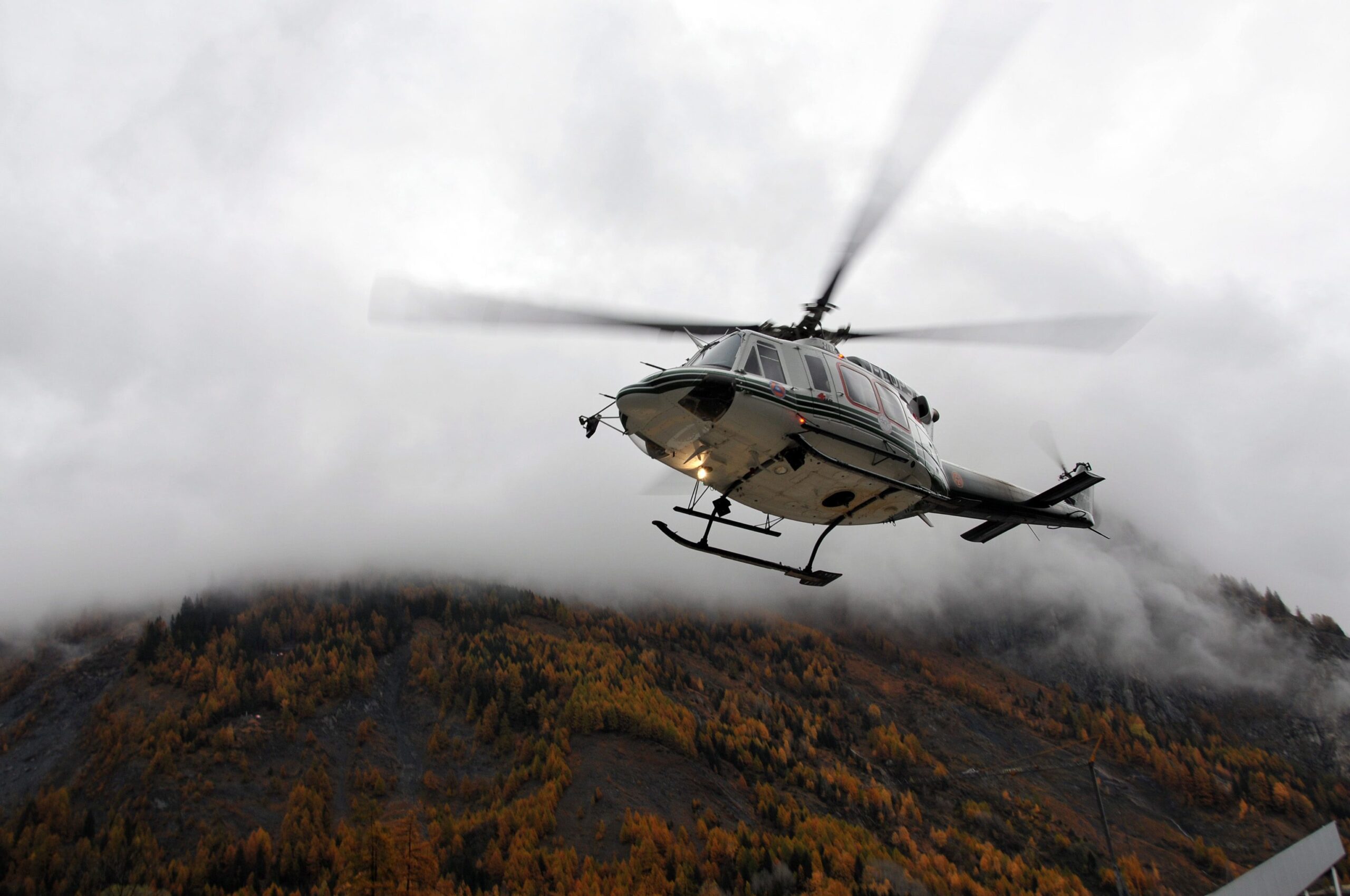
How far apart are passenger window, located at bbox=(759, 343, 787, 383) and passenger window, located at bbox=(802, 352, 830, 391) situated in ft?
2.04

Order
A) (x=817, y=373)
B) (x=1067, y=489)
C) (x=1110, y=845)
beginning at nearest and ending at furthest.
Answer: (x=817, y=373) < (x=1067, y=489) < (x=1110, y=845)

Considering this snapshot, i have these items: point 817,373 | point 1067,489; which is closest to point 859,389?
point 817,373

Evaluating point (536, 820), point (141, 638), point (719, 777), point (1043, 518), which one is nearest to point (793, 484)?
point (1043, 518)

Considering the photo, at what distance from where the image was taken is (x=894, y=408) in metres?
14.9

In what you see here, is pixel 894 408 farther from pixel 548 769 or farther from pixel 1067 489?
pixel 548 769

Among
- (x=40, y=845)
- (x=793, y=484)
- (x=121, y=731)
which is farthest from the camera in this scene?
(x=121, y=731)

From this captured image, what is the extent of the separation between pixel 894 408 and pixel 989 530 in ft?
20.1

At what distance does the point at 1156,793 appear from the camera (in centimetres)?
16800

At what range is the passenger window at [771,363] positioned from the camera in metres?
13.2

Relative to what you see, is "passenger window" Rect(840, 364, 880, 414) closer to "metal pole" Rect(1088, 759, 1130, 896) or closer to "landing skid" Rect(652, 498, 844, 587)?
"landing skid" Rect(652, 498, 844, 587)

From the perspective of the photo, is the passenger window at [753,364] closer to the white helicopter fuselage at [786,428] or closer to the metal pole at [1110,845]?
the white helicopter fuselage at [786,428]

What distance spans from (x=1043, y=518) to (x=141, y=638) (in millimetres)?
180829

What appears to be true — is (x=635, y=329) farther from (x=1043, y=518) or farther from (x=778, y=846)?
(x=778, y=846)

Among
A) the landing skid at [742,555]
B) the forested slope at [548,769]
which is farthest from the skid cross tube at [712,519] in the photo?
the forested slope at [548,769]
